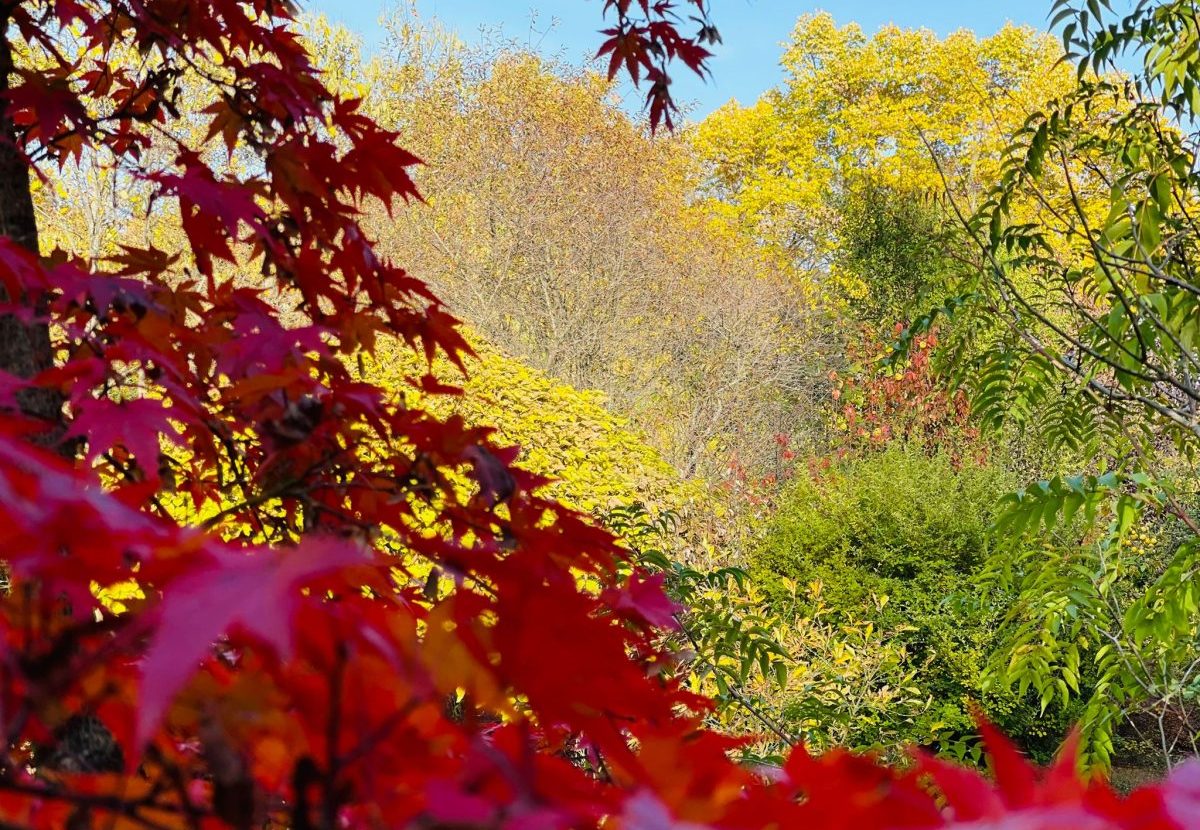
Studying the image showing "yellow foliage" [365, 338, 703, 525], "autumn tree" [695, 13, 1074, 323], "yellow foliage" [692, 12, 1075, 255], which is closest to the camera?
"yellow foliage" [365, 338, 703, 525]

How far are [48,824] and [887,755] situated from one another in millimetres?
5245

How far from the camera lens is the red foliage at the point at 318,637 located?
45 centimetres

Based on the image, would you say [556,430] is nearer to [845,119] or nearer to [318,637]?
[318,637]

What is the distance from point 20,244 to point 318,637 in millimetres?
1298

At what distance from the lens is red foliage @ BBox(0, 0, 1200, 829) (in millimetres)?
447

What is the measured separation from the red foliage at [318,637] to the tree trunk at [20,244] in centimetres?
6

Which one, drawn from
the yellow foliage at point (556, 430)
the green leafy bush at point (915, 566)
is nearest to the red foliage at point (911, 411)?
the green leafy bush at point (915, 566)

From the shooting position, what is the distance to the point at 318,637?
0.52m

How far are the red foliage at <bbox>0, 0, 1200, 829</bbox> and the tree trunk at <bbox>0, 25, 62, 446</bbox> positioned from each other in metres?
0.06

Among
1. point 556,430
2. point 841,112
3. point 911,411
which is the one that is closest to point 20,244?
point 556,430

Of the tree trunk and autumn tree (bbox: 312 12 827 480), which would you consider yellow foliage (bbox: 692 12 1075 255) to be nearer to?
autumn tree (bbox: 312 12 827 480)

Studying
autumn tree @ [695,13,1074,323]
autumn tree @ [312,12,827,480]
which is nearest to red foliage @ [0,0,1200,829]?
autumn tree @ [312,12,827,480]

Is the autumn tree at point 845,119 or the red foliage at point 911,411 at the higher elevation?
the autumn tree at point 845,119

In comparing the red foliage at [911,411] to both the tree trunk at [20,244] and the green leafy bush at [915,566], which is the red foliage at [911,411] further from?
the tree trunk at [20,244]
